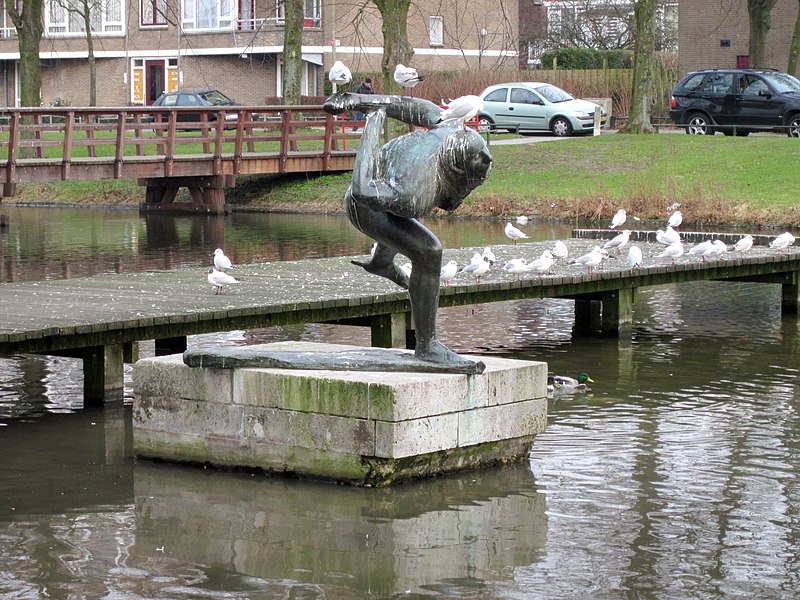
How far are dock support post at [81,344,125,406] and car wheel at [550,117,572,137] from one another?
31.7 m

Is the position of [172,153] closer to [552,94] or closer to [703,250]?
[552,94]

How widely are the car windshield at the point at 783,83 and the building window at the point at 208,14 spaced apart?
87.0 ft

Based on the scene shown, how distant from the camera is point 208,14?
206 ft

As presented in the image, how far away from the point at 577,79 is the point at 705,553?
47.3 m

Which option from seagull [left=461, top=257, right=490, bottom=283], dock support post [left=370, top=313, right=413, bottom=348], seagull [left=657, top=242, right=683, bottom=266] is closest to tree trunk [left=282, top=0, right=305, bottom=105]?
seagull [left=657, top=242, right=683, bottom=266]

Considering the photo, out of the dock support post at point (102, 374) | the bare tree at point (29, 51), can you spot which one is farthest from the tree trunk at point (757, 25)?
the dock support post at point (102, 374)

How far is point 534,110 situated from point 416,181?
35.4 metres

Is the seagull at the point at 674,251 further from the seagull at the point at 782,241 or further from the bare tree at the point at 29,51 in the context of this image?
the bare tree at the point at 29,51

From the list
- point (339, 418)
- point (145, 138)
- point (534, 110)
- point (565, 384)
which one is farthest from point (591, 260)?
point (534, 110)

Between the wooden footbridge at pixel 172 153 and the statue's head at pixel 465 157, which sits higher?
the statue's head at pixel 465 157

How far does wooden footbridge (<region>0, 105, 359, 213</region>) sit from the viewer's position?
30.4 m

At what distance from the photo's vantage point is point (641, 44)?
136ft

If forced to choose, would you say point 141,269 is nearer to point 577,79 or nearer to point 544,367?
point 544,367

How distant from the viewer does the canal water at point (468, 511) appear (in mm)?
8688
